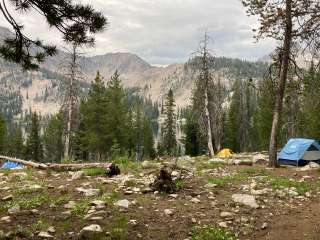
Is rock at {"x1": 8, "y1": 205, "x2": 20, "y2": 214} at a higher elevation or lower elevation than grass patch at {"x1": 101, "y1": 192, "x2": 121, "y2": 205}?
lower

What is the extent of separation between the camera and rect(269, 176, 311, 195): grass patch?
41.8ft

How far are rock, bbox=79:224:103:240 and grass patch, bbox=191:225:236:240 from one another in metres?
1.85

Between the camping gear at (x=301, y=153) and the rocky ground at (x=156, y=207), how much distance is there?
10338mm

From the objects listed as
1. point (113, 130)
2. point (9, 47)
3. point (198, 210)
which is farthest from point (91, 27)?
point (113, 130)

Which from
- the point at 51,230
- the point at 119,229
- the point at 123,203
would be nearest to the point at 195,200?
the point at 123,203

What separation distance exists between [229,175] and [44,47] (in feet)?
23.5

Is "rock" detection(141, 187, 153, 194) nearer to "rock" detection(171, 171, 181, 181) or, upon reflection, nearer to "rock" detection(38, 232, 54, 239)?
"rock" detection(171, 171, 181, 181)

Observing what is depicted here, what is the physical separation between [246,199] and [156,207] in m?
2.43

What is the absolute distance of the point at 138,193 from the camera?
11461 millimetres

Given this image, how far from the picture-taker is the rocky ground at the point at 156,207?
902cm

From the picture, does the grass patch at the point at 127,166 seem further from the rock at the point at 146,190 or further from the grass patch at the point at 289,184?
the grass patch at the point at 289,184

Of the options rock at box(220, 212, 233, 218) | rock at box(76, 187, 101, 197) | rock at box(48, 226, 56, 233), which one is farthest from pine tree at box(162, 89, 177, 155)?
rock at box(48, 226, 56, 233)

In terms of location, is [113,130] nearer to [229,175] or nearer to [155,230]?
[229,175]

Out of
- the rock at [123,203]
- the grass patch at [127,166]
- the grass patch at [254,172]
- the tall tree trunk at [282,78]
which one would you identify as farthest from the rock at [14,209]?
the tall tree trunk at [282,78]
